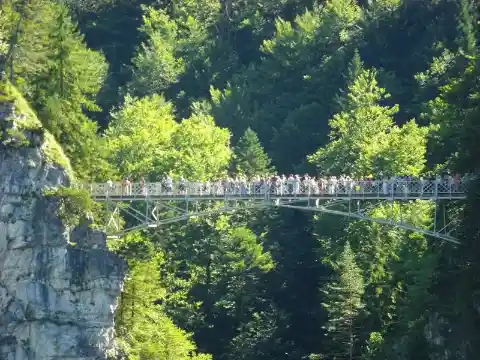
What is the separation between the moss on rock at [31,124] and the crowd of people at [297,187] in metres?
2.46

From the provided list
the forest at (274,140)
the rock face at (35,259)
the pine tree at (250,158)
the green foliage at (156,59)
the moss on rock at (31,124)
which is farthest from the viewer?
the green foliage at (156,59)

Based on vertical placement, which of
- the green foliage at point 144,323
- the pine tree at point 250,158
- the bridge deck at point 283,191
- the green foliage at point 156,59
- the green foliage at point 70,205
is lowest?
the green foliage at point 144,323

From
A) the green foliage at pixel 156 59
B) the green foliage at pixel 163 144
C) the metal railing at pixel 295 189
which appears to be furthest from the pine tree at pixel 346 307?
the green foliage at pixel 156 59

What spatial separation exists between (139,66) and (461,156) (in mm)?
51395

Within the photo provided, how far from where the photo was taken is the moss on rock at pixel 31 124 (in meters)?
81.5

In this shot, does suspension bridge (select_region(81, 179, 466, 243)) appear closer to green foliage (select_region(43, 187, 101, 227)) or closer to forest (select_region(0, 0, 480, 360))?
green foliage (select_region(43, 187, 101, 227))

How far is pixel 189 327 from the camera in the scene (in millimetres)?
98500

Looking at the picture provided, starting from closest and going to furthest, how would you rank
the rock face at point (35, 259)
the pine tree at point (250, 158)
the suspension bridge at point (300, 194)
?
the suspension bridge at point (300, 194) → the rock face at point (35, 259) → the pine tree at point (250, 158)

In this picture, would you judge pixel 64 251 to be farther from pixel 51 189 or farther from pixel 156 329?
pixel 156 329

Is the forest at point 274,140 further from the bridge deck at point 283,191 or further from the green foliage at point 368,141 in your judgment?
the bridge deck at point 283,191

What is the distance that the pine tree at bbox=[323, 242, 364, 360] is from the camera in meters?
90.6

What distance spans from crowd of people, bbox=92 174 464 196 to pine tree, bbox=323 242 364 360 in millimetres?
10511

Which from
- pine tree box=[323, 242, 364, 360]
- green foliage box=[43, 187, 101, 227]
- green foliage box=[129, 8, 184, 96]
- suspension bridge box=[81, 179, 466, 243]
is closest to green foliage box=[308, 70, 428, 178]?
pine tree box=[323, 242, 364, 360]

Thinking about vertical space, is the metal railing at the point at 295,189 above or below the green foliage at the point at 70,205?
above
